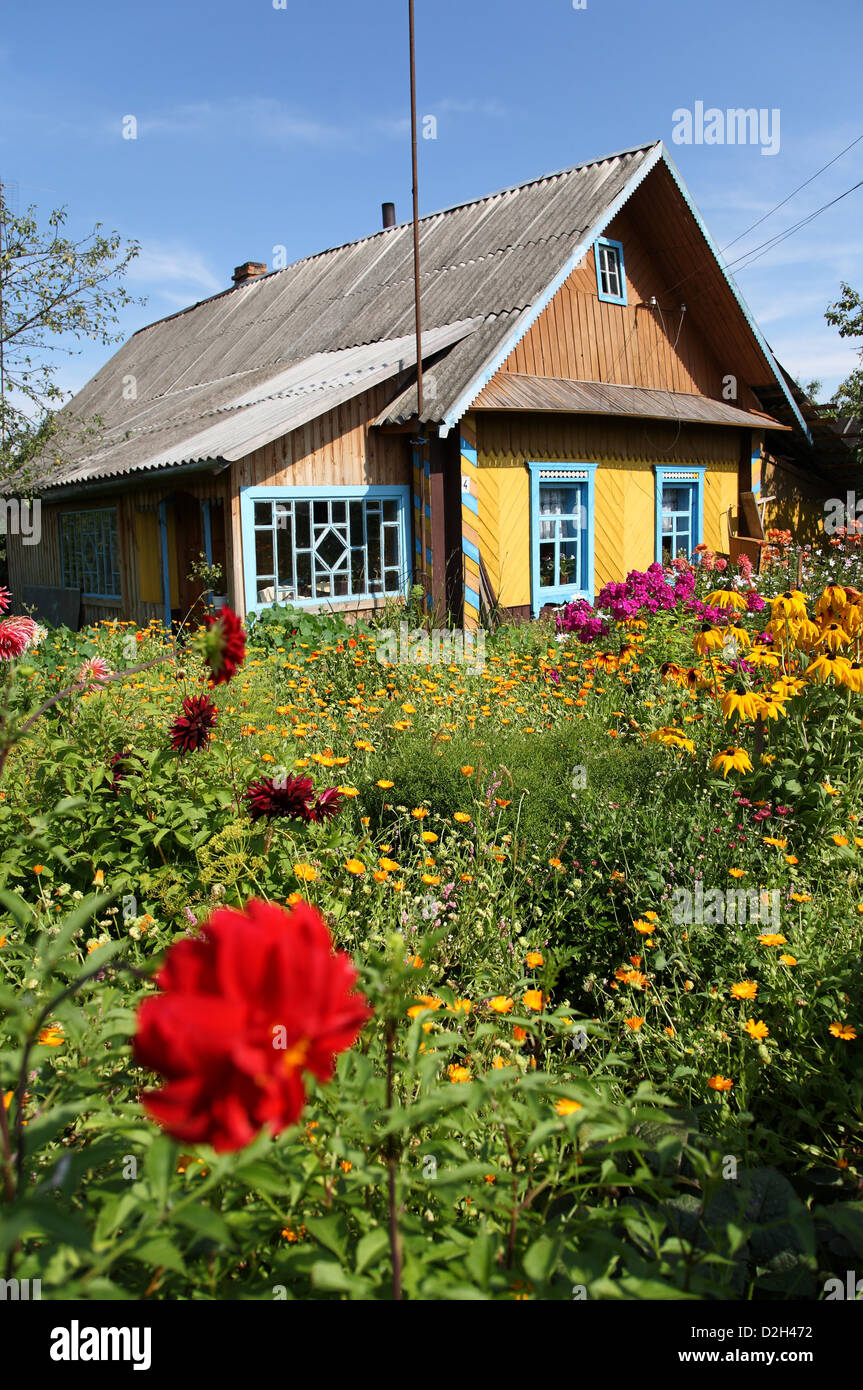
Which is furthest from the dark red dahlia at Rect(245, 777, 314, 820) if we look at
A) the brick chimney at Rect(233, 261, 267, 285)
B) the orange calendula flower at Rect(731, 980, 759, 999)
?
the brick chimney at Rect(233, 261, 267, 285)

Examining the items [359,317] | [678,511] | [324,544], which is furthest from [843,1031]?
[359,317]

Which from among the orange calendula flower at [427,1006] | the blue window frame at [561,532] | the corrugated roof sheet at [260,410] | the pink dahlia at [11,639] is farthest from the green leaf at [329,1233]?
the blue window frame at [561,532]

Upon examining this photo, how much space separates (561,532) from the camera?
11.4 m

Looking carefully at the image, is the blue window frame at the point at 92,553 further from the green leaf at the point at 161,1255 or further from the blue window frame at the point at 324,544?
the green leaf at the point at 161,1255

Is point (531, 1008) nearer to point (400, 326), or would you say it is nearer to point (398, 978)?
point (398, 978)

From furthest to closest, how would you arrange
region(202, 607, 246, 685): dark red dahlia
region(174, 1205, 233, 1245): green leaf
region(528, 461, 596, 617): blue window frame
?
region(528, 461, 596, 617): blue window frame → region(202, 607, 246, 685): dark red dahlia → region(174, 1205, 233, 1245): green leaf

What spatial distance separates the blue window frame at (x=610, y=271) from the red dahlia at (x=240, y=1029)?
12.4m

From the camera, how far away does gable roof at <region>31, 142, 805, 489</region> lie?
9.59 m

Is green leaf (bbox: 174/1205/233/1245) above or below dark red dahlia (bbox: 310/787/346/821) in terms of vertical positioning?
below

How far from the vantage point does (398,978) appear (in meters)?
1.19

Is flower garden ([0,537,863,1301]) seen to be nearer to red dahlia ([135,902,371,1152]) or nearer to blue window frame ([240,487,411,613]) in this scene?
red dahlia ([135,902,371,1152])

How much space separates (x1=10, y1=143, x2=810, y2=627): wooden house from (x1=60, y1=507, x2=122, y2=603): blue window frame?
2.0 inches
